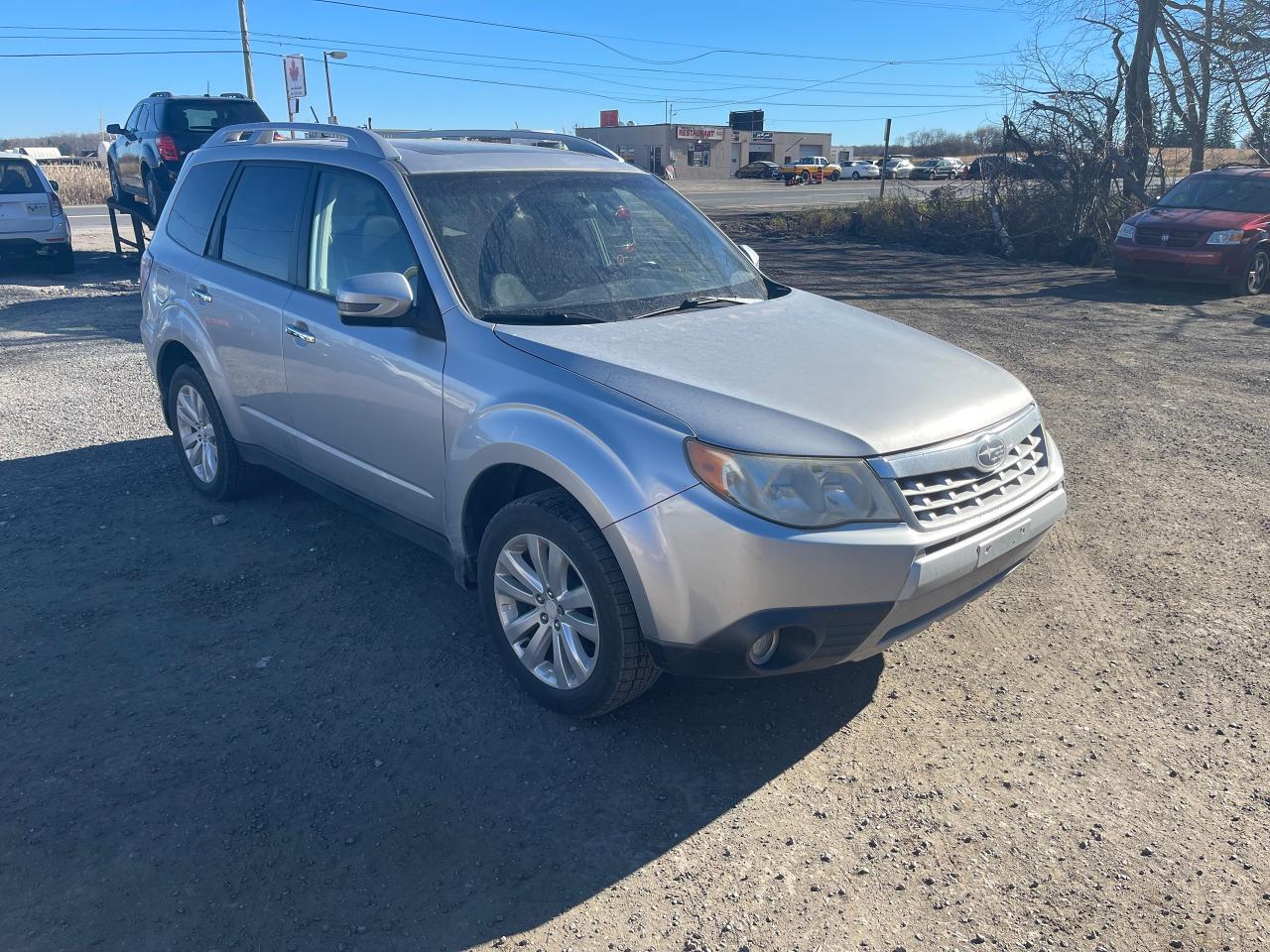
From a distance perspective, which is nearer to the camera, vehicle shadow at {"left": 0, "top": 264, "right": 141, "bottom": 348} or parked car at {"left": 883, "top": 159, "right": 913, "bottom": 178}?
vehicle shadow at {"left": 0, "top": 264, "right": 141, "bottom": 348}

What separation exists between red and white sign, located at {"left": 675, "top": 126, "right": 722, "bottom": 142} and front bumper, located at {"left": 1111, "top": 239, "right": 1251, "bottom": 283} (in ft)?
224

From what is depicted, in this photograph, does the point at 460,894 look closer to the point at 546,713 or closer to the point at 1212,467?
the point at 546,713

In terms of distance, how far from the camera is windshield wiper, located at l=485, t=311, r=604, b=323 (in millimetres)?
3648

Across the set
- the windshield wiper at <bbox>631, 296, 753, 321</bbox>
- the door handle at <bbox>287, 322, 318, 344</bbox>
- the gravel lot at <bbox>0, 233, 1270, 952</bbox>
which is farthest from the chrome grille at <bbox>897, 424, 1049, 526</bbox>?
the door handle at <bbox>287, 322, 318, 344</bbox>

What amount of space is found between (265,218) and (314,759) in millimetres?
2781

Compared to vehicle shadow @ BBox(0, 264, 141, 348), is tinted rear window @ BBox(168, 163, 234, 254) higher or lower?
higher

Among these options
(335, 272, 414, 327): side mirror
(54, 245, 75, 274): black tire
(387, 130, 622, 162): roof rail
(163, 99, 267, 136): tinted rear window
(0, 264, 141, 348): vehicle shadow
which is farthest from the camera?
(54, 245, 75, 274): black tire

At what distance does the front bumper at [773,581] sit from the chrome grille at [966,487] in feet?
0.19

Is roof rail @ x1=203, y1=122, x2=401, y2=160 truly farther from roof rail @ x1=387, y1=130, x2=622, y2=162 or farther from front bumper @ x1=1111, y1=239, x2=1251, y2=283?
front bumper @ x1=1111, y1=239, x2=1251, y2=283

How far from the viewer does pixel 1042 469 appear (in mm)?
3590

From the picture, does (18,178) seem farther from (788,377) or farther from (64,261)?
(788,377)

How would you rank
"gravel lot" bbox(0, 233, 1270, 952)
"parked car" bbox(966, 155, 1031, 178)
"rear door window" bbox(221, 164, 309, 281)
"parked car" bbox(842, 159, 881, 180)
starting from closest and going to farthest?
"gravel lot" bbox(0, 233, 1270, 952)
"rear door window" bbox(221, 164, 309, 281)
"parked car" bbox(966, 155, 1031, 178)
"parked car" bbox(842, 159, 881, 180)

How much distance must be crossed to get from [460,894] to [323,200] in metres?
3.08

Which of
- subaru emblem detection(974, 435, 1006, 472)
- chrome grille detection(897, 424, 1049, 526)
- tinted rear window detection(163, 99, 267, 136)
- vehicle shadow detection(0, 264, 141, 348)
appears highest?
tinted rear window detection(163, 99, 267, 136)
